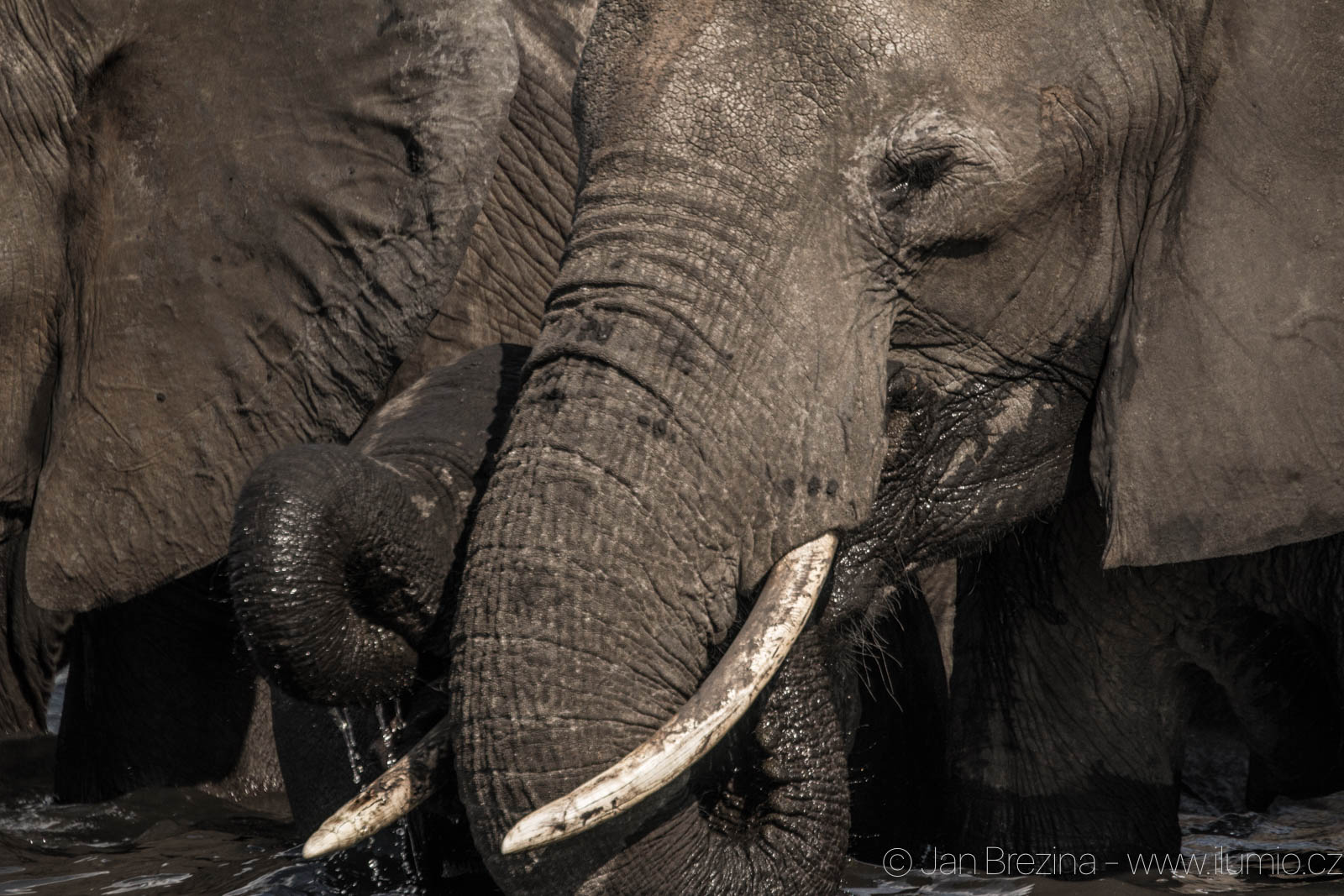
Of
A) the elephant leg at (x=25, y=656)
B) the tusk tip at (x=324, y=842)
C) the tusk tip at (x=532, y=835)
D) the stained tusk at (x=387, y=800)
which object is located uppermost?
the elephant leg at (x=25, y=656)

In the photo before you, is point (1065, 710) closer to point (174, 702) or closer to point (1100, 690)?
point (1100, 690)

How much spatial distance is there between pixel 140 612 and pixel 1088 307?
243cm

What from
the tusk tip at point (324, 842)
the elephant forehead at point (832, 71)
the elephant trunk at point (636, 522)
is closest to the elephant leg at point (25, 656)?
the tusk tip at point (324, 842)

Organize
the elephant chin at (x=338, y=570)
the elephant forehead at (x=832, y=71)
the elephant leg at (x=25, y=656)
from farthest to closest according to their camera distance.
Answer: the elephant leg at (x=25, y=656) → the elephant chin at (x=338, y=570) → the elephant forehead at (x=832, y=71)

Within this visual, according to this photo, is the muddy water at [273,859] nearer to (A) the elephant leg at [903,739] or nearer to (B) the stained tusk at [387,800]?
(A) the elephant leg at [903,739]

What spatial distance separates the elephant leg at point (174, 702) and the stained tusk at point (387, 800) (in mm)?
1704

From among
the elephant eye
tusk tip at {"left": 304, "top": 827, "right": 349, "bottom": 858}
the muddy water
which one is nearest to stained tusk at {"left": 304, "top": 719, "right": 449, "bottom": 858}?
tusk tip at {"left": 304, "top": 827, "right": 349, "bottom": 858}

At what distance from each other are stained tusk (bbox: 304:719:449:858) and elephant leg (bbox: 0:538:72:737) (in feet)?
7.72

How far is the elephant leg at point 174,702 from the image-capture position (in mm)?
4828

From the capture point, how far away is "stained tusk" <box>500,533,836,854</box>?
2.77 meters

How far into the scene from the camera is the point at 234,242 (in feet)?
14.3

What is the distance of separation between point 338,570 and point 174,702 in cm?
169

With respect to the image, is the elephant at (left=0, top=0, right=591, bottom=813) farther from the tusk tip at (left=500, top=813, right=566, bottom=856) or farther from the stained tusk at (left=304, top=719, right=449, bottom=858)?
the tusk tip at (left=500, top=813, right=566, bottom=856)

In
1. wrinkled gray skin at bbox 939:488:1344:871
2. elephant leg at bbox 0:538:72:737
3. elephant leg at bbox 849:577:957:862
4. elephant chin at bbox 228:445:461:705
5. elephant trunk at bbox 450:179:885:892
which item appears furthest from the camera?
elephant leg at bbox 0:538:72:737
